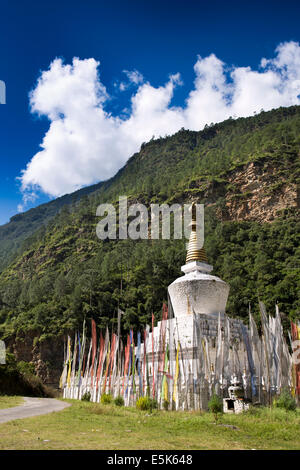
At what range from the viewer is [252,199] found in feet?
258

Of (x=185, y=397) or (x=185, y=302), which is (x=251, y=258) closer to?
(x=185, y=302)

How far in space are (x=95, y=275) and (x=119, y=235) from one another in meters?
29.8

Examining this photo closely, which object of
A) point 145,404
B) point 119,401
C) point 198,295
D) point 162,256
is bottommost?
point 119,401

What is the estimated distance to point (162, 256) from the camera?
210 feet

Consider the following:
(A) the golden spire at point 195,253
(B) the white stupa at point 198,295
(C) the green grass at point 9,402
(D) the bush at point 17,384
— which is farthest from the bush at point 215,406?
(D) the bush at point 17,384

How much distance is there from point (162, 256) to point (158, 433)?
54.8m

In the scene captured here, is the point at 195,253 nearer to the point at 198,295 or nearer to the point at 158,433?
the point at 198,295

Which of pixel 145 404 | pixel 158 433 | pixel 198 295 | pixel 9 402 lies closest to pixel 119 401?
pixel 145 404

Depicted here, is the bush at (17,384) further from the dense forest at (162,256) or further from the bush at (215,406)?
the bush at (215,406)

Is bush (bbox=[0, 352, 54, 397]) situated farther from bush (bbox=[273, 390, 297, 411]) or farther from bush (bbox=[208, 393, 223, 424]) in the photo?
bush (bbox=[273, 390, 297, 411])

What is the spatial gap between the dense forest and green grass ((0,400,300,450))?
3028 cm

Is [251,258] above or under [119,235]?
under

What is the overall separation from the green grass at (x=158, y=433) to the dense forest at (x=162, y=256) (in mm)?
30283
